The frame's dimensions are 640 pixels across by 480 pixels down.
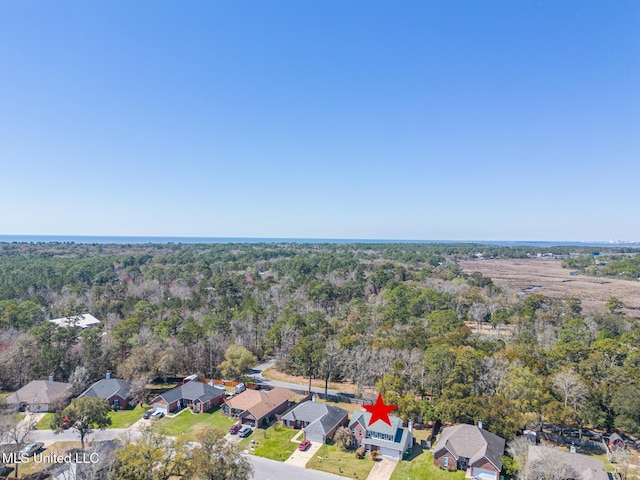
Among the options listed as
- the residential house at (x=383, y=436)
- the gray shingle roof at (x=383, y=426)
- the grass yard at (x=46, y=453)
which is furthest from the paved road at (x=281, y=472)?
the grass yard at (x=46, y=453)

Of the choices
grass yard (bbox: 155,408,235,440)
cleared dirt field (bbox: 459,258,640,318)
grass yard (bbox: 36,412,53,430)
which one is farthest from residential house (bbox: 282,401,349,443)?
cleared dirt field (bbox: 459,258,640,318)

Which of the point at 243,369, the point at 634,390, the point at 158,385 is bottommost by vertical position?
the point at 158,385

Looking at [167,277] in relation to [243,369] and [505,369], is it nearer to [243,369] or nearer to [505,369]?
[243,369]

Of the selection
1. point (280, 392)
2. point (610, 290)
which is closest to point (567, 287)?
point (610, 290)

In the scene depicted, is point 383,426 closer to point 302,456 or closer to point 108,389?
point 302,456

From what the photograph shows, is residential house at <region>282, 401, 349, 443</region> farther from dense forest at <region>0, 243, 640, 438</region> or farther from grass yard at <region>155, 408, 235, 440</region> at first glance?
grass yard at <region>155, 408, 235, 440</region>

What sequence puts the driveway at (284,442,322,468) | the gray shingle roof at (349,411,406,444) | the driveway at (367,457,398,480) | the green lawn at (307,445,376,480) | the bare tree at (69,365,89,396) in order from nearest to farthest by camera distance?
the driveway at (367,457,398,480), the green lawn at (307,445,376,480), the driveway at (284,442,322,468), the gray shingle roof at (349,411,406,444), the bare tree at (69,365,89,396)
